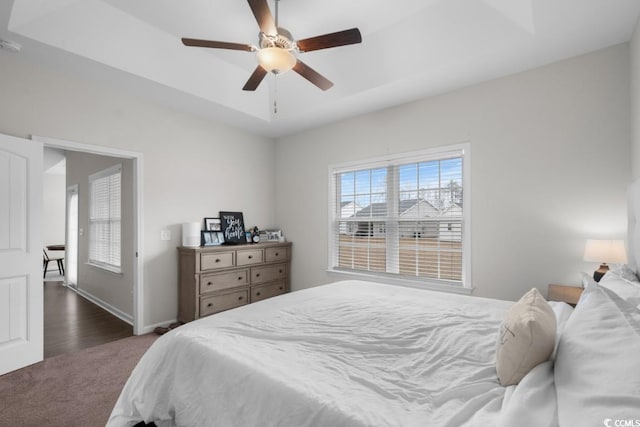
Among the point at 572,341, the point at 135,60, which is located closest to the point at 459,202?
the point at 572,341

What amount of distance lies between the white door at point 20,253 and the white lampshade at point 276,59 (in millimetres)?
2258

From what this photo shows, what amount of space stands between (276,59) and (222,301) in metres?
2.90

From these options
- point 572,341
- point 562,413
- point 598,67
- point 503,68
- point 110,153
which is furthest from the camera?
point 110,153

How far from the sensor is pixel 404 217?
11.9 feet

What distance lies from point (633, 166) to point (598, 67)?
885 mm

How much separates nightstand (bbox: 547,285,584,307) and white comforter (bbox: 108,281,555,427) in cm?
70

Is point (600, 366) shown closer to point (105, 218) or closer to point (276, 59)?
point (276, 59)

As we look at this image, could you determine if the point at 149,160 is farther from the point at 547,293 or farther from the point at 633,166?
the point at 633,166

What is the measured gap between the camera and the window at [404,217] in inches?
128

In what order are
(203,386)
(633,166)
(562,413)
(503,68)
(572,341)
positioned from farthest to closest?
(503,68)
(633,166)
(203,386)
(572,341)
(562,413)

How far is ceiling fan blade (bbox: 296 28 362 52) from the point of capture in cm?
188

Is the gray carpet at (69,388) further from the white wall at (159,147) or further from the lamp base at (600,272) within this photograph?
the lamp base at (600,272)

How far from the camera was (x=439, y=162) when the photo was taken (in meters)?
3.36

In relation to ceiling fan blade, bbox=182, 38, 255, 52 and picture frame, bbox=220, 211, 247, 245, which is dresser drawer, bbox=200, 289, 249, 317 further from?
ceiling fan blade, bbox=182, 38, 255, 52
